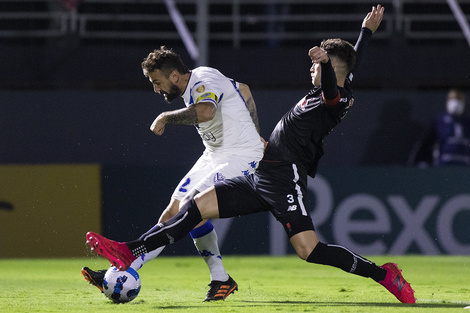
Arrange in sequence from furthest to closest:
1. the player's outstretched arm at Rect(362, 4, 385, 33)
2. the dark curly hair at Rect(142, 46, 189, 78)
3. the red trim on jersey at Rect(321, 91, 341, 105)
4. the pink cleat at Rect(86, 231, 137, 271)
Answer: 1. the player's outstretched arm at Rect(362, 4, 385, 33)
2. the dark curly hair at Rect(142, 46, 189, 78)
3. the red trim on jersey at Rect(321, 91, 341, 105)
4. the pink cleat at Rect(86, 231, 137, 271)

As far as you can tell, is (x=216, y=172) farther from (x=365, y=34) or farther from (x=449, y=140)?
(x=449, y=140)

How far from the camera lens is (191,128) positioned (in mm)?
12805

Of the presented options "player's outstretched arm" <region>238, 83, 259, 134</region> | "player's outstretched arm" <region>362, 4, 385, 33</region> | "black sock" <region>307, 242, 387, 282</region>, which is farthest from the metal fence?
"black sock" <region>307, 242, 387, 282</region>

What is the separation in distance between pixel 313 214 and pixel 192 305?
588 centimetres

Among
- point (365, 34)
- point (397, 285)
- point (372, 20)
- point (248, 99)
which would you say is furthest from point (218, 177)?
point (372, 20)

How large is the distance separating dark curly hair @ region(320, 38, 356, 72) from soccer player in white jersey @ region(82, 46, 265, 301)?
76 cm

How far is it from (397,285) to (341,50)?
5.55 ft

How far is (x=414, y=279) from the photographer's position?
8.92 meters

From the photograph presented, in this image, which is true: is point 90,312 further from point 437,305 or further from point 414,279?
point 414,279

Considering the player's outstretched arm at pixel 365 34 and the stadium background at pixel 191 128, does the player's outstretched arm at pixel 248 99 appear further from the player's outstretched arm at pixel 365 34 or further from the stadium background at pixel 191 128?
the stadium background at pixel 191 128

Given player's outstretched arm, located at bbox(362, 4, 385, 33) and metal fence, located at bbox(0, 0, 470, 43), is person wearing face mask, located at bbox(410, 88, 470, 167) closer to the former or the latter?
metal fence, located at bbox(0, 0, 470, 43)

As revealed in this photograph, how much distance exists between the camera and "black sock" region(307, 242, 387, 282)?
6.29 meters

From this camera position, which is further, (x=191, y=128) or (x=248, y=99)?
(x=191, y=128)

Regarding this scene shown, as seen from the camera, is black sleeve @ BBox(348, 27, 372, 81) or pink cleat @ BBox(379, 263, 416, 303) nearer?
pink cleat @ BBox(379, 263, 416, 303)
